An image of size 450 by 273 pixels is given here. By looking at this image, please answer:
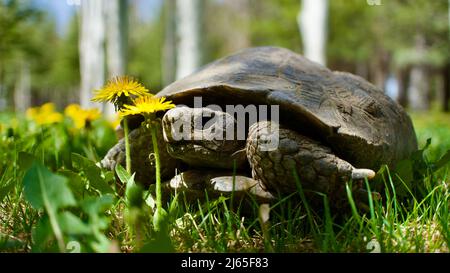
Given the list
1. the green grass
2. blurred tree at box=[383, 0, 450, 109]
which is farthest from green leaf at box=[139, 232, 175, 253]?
blurred tree at box=[383, 0, 450, 109]

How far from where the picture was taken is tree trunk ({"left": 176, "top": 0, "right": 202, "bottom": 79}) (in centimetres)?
531

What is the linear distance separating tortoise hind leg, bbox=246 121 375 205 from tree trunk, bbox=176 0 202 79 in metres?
4.11

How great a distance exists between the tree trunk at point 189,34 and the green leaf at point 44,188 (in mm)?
4432

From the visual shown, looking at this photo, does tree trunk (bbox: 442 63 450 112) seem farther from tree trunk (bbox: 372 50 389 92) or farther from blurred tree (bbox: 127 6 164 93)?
blurred tree (bbox: 127 6 164 93)

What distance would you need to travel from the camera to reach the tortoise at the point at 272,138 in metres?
1.25

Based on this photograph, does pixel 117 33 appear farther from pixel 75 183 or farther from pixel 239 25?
pixel 239 25

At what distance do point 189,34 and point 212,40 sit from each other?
2288cm

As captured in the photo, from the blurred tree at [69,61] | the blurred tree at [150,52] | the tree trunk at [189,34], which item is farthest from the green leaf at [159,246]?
the blurred tree at [150,52]

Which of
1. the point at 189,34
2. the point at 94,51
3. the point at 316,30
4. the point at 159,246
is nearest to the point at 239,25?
the point at 316,30

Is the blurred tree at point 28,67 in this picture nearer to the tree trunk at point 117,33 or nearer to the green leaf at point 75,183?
the tree trunk at point 117,33

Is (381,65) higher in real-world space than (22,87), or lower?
higher

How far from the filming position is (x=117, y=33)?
766 centimetres

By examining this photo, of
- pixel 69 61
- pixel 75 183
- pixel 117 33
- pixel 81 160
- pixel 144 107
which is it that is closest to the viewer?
pixel 144 107
